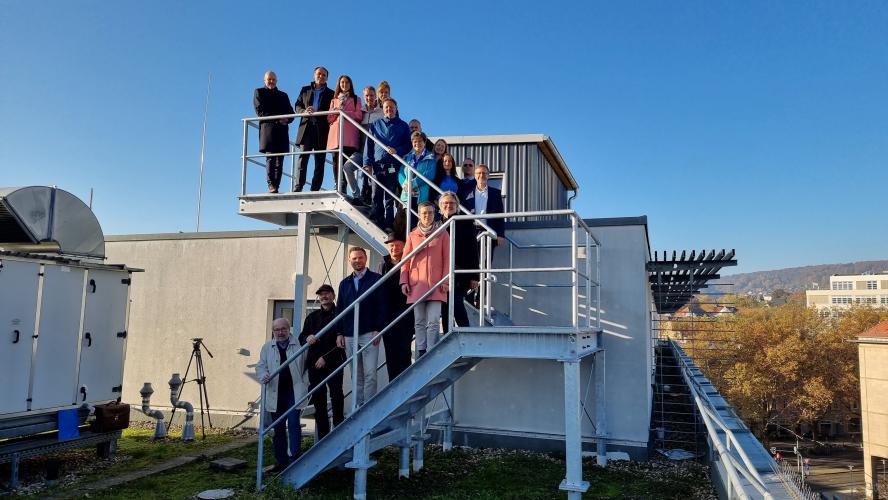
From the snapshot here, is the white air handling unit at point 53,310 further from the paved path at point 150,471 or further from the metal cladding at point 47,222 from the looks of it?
the paved path at point 150,471

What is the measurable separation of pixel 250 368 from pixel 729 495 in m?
8.87

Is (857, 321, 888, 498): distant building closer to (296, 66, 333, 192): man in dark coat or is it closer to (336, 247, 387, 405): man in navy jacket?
(296, 66, 333, 192): man in dark coat

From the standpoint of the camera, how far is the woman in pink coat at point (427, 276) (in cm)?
639

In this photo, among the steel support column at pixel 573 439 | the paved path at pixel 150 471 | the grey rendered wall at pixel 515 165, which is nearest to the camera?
the steel support column at pixel 573 439

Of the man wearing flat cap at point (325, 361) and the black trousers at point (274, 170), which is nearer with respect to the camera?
the man wearing flat cap at point (325, 361)

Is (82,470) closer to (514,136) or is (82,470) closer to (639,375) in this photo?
(639,375)

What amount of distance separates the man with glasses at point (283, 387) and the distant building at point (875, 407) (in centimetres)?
3529

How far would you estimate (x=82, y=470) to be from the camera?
8016 millimetres

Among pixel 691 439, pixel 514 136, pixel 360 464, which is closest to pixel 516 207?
pixel 514 136

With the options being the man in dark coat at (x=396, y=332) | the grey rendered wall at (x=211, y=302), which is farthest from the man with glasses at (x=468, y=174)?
the grey rendered wall at (x=211, y=302)

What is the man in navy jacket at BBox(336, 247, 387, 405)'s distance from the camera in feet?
22.1

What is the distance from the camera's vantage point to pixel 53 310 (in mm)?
7926

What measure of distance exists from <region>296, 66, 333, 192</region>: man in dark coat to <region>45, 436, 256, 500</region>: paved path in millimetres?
4423

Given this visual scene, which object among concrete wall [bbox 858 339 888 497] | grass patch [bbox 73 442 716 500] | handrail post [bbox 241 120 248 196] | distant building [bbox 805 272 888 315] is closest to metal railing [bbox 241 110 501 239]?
handrail post [bbox 241 120 248 196]
